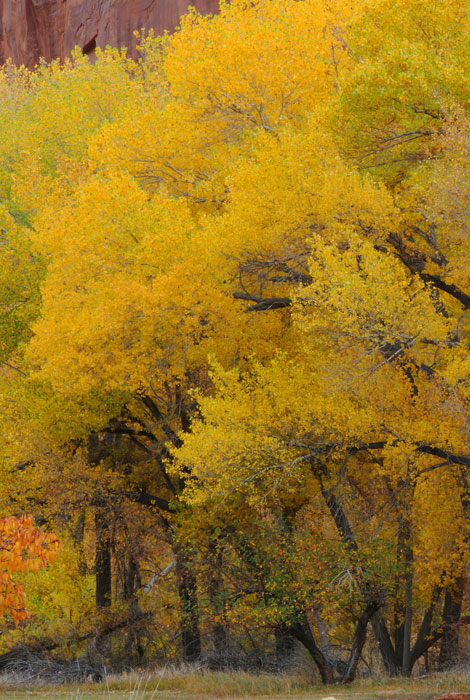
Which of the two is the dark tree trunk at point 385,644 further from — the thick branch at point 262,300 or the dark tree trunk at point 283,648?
the thick branch at point 262,300

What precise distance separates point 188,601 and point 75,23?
47.5 metres

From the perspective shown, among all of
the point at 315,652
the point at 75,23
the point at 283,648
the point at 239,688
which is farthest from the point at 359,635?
the point at 75,23

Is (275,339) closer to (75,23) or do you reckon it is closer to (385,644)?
(385,644)

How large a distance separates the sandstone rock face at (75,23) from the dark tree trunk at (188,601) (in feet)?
112

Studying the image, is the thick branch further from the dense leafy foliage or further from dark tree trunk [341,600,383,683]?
dark tree trunk [341,600,383,683]

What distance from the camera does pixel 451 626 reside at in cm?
1611

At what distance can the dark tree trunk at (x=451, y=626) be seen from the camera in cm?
1634

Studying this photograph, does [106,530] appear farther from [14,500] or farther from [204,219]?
[204,219]

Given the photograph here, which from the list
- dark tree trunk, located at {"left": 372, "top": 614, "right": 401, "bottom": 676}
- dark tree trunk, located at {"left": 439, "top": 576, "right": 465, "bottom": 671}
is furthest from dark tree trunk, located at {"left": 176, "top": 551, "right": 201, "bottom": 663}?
dark tree trunk, located at {"left": 439, "top": 576, "right": 465, "bottom": 671}

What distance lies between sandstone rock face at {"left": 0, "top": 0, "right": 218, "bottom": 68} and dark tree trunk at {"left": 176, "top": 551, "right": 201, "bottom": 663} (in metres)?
34.1

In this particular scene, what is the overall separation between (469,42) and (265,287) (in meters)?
6.17

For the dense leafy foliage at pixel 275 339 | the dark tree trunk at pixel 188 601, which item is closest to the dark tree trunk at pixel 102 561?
the dense leafy foliage at pixel 275 339

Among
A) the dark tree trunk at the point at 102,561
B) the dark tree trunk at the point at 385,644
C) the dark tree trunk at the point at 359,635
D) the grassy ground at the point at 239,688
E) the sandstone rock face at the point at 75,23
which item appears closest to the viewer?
the grassy ground at the point at 239,688

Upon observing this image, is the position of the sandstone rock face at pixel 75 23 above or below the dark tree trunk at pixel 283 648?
above
